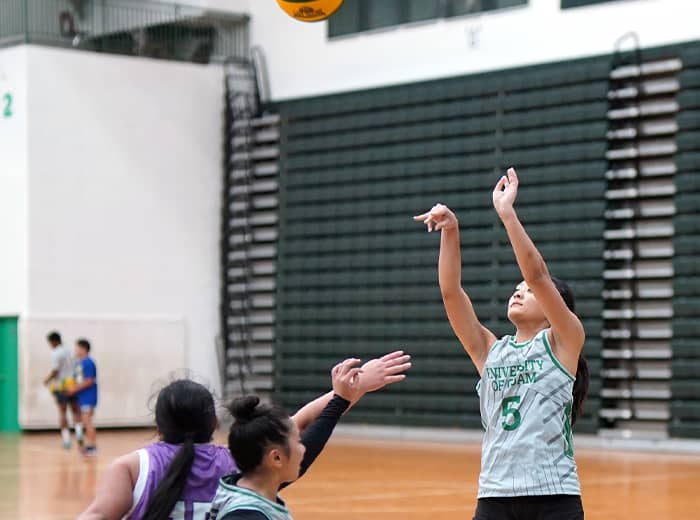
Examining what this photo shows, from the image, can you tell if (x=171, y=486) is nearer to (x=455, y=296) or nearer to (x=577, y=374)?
(x=455, y=296)

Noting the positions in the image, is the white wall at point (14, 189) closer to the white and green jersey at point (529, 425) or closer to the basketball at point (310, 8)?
the basketball at point (310, 8)

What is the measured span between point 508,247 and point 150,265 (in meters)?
7.03

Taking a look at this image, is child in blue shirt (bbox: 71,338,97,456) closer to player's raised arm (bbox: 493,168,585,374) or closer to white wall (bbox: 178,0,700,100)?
white wall (bbox: 178,0,700,100)

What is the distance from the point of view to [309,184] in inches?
902

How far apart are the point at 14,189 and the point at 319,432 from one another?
1896 cm

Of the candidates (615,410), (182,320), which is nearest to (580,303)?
(615,410)

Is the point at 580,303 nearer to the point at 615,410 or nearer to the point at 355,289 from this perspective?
Answer: the point at 615,410

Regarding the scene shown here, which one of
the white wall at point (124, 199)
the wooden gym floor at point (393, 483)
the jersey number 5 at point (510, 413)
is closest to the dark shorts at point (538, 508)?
the jersey number 5 at point (510, 413)

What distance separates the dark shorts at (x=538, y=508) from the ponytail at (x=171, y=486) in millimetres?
1422

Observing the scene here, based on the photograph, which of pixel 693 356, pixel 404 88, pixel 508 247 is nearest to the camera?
pixel 693 356

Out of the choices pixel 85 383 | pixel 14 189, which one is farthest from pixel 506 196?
pixel 14 189

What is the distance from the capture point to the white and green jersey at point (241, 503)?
3.70m

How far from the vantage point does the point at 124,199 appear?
23078 mm

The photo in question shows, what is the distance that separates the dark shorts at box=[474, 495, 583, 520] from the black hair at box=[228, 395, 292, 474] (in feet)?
4.40
